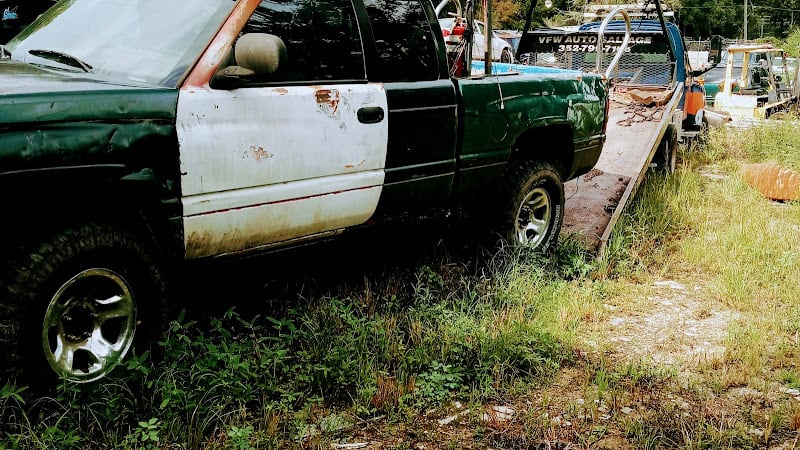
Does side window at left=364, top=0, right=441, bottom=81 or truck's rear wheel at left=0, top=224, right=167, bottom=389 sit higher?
side window at left=364, top=0, right=441, bottom=81

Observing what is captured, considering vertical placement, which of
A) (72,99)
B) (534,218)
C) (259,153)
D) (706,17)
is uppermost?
(706,17)

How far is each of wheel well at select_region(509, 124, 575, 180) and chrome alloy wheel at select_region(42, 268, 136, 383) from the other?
2.92m

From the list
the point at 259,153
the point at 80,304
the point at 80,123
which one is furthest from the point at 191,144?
the point at 80,304

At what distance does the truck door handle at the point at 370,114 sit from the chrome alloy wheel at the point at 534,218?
174 cm

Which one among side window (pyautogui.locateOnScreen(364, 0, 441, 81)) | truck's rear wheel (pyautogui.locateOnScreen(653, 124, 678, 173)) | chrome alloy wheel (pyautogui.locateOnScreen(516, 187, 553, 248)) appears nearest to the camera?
side window (pyautogui.locateOnScreen(364, 0, 441, 81))

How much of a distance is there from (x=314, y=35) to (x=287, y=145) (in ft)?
2.08

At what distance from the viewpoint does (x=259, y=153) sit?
3.60m

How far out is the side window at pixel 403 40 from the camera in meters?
4.29

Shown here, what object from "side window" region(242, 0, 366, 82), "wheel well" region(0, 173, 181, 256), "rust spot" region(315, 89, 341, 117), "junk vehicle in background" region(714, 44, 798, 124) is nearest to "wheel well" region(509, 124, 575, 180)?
"side window" region(242, 0, 366, 82)

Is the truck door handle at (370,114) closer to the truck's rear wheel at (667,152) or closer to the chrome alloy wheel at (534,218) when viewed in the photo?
the chrome alloy wheel at (534,218)

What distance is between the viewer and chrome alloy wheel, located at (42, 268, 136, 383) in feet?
10.3

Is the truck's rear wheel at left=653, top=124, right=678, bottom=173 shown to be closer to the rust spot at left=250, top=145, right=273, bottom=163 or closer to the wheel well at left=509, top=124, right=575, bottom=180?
the wheel well at left=509, top=124, right=575, bottom=180

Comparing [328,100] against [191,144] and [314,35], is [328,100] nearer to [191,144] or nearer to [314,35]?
[314,35]

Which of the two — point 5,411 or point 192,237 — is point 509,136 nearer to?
point 192,237
